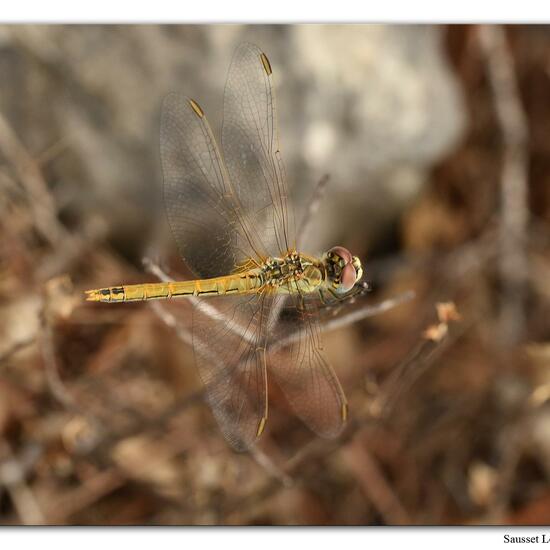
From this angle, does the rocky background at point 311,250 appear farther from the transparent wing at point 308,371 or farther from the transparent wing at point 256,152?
the transparent wing at point 256,152

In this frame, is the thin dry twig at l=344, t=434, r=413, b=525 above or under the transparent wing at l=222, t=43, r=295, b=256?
under

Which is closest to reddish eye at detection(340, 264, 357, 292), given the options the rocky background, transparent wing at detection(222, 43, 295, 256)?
transparent wing at detection(222, 43, 295, 256)

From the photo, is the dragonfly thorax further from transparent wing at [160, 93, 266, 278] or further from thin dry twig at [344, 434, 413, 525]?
thin dry twig at [344, 434, 413, 525]

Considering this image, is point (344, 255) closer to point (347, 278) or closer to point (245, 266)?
point (347, 278)

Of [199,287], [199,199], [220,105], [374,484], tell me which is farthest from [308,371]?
[220,105]

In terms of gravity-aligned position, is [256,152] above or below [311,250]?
above
